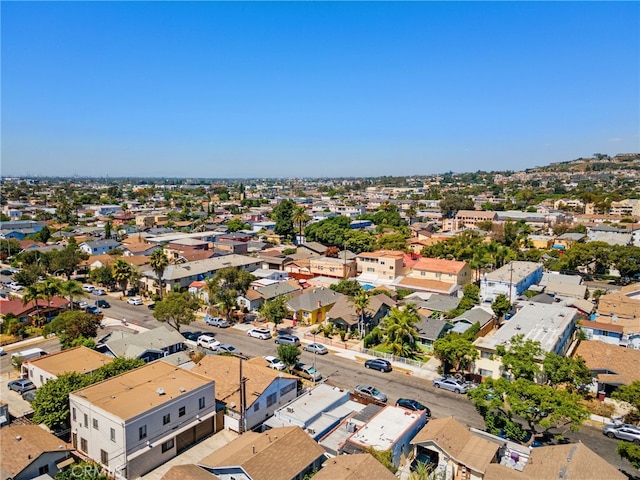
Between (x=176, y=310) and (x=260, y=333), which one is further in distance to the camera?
(x=260, y=333)

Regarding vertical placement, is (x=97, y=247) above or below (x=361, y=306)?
below

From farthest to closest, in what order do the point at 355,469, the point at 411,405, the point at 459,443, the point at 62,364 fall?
the point at 62,364 < the point at 411,405 < the point at 459,443 < the point at 355,469

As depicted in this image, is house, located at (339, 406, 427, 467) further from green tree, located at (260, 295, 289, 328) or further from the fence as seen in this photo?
green tree, located at (260, 295, 289, 328)

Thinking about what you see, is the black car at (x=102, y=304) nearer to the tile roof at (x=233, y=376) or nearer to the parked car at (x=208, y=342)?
the parked car at (x=208, y=342)

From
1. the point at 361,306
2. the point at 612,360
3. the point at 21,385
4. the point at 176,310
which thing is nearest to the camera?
the point at 21,385

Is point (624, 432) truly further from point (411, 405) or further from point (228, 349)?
point (228, 349)

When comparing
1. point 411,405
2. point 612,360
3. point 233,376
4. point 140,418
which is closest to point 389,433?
point 411,405
